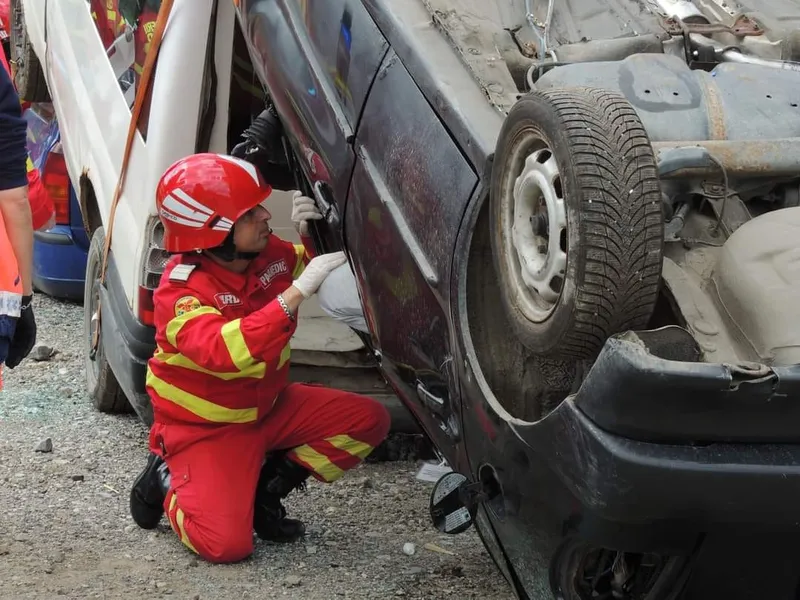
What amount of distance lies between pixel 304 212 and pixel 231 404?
0.68 meters

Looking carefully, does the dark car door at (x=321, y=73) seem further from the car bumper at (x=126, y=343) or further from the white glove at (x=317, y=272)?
the car bumper at (x=126, y=343)

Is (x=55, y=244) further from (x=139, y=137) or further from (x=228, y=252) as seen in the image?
(x=228, y=252)

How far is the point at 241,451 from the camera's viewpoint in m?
3.91

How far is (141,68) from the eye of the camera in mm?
4348

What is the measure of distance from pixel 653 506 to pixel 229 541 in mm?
1964

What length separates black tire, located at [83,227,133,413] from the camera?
5000mm

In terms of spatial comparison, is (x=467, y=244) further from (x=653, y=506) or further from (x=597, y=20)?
(x=597, y=20)

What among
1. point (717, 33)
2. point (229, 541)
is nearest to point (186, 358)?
point (229, 541)

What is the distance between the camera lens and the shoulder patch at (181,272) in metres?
3.70

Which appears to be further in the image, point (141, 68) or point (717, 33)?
point (141, 68)

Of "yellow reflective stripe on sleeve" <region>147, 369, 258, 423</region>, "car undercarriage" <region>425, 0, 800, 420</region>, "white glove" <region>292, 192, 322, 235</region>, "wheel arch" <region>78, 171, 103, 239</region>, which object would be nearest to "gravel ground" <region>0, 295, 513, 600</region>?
"yellow reflective stripe on sleeve" <region>147, 369, 258, 423</region>

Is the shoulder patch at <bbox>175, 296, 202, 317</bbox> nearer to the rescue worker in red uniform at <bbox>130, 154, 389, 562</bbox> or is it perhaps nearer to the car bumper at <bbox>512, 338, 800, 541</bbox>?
the rescue worker in red uniform at <bbox>130, 154, 389, 562</bbox>

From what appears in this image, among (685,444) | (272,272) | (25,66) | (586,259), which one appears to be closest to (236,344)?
(272,272)

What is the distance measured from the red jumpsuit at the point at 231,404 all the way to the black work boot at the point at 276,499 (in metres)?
0.05
